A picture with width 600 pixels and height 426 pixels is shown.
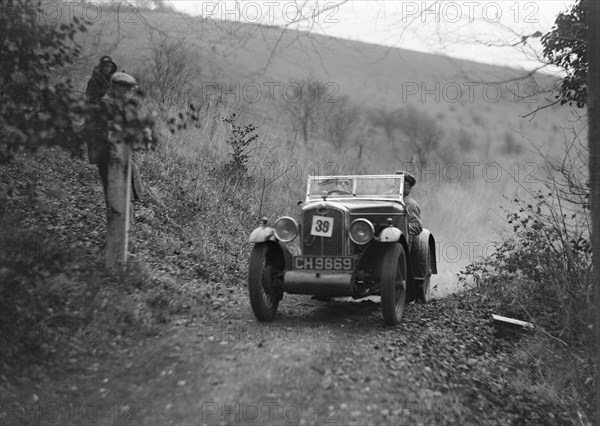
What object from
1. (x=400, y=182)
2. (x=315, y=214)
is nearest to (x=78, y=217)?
(x=315, y=214)

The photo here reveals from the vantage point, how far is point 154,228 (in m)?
9.17

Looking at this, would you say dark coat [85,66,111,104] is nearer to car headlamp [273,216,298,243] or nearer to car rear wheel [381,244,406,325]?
car headlamp [273,216,298,243]

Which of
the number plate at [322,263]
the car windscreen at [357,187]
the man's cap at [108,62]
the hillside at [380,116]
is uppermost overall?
the hillside at [380,116]

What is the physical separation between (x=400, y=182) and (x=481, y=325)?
2294 millimetres

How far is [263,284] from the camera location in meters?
6.60

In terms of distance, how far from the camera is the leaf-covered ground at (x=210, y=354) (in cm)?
473

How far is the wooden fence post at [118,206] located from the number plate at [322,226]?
7.50 ft

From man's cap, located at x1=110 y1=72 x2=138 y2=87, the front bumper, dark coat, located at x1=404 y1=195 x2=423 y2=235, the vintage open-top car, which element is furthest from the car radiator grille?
man's cap, located at x1=110 y1=72 x2=138 y2=87

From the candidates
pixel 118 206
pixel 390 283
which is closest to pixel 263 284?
pixel 390 283

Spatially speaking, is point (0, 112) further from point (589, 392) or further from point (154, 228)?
point (589, 392)

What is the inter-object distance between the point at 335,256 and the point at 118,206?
2675 mm

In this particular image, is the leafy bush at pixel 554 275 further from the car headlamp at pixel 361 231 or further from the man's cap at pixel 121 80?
the man's cap at pixel 121 80

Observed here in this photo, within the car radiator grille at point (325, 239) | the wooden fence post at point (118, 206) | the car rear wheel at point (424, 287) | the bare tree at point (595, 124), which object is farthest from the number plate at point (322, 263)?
the bare tree at point (595, 124)

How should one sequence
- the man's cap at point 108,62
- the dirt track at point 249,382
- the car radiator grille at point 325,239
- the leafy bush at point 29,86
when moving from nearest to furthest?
the dirt track at point 249,382 < the leafy bush at point 29,86 < the car radiator grille at point 325,239 < the man's cap at point 108,62
